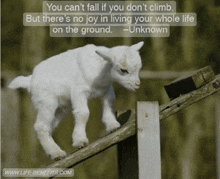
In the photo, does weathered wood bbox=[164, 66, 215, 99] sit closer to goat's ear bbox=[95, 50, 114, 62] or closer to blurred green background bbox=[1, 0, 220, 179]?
goat's ear bbox=[95, 50, 114, 62]

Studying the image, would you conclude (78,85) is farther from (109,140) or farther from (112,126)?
(109,140)

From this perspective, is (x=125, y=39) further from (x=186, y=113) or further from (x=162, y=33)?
(x=186, y=113)

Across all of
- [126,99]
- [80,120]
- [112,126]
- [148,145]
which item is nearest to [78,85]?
[80,120]

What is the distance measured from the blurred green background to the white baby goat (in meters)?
1.76


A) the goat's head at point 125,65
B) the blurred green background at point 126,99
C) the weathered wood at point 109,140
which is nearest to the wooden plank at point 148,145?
the weathered wood at point 109,140

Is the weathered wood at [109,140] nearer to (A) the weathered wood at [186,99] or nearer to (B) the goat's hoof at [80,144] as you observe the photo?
(A) the weathered wood at [186,99]

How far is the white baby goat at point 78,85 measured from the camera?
3.44 metres

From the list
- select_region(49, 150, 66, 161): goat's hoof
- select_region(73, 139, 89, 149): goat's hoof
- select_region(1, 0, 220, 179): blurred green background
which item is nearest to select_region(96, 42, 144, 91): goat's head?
select_region(73, 139, 89, 149): goat's hoof

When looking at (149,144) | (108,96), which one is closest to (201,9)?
(108,96)

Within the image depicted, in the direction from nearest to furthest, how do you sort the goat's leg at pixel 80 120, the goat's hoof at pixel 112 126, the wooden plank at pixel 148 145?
the wooden plank at pixel 148 145 → the goat's leg at pixel 80 120 → the goat's hoof at pixel 112 126

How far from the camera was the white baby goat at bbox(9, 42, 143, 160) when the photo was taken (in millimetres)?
3443

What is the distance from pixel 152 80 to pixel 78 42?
3.06 ft

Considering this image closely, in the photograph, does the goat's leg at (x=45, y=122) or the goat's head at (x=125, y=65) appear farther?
the goat's leg at (x=45, y=122)

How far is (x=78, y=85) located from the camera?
360 centimetres
